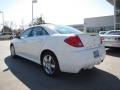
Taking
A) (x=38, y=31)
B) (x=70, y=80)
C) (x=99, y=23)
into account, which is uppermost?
(x=99, y=23)

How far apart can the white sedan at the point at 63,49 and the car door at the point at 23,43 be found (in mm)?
581

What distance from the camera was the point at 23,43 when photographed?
742cm

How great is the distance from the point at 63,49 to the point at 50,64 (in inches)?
31.1

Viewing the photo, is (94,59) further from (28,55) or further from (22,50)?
(22,50)

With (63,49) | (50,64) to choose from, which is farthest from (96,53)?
(50,64)

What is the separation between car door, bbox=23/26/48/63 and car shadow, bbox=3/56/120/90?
21.7 inches

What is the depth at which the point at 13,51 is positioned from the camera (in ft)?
29.1

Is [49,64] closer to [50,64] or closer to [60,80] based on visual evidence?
[50,64]

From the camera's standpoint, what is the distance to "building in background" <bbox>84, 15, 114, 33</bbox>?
39.2 m

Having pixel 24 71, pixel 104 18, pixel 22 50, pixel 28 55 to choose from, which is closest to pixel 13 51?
pixel 22 50

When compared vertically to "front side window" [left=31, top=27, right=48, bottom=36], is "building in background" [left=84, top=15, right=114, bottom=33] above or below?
above

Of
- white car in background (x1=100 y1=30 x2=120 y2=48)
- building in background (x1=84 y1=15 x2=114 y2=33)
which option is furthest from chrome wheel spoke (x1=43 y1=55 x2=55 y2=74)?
building in background (x1=84 y1=15 x2=114 y2=33)

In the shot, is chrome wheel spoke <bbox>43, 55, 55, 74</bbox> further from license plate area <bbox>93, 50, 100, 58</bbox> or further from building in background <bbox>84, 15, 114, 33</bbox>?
building in background <bbox>84, 15, 114, 33</bbox>

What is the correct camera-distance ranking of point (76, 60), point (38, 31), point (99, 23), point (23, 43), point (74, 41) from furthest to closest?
1. point (99, 23)
2. point (23, 43)
3. point (38, 31)
4. point (74, 41)
5. point (76, 60)
